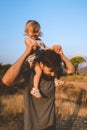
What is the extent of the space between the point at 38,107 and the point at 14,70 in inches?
20.9

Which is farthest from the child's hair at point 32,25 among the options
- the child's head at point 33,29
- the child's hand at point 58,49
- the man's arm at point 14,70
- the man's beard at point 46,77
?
the man's arm at point 14,70

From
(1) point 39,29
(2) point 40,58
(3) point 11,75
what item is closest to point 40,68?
(2) point 40,58

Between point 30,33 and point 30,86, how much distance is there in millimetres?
897

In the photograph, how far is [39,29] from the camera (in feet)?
17.5

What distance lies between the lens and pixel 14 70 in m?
4.14

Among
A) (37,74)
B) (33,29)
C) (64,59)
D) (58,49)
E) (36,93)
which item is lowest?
(36,93)

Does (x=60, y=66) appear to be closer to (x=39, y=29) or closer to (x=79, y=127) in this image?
(x=39, y=29)

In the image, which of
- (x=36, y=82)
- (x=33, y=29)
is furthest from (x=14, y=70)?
(x=33, y=29)

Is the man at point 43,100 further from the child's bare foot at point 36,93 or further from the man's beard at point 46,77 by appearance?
the child's bare foot at point 36,93

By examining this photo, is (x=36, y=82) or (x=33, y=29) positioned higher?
(x=33, y=29)

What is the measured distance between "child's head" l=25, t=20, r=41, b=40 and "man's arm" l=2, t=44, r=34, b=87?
3.29 feet

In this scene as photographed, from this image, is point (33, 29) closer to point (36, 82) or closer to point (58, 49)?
point (58, 49)

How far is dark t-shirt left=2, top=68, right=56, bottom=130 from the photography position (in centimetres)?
443

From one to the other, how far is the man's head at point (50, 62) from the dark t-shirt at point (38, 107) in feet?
0.38
